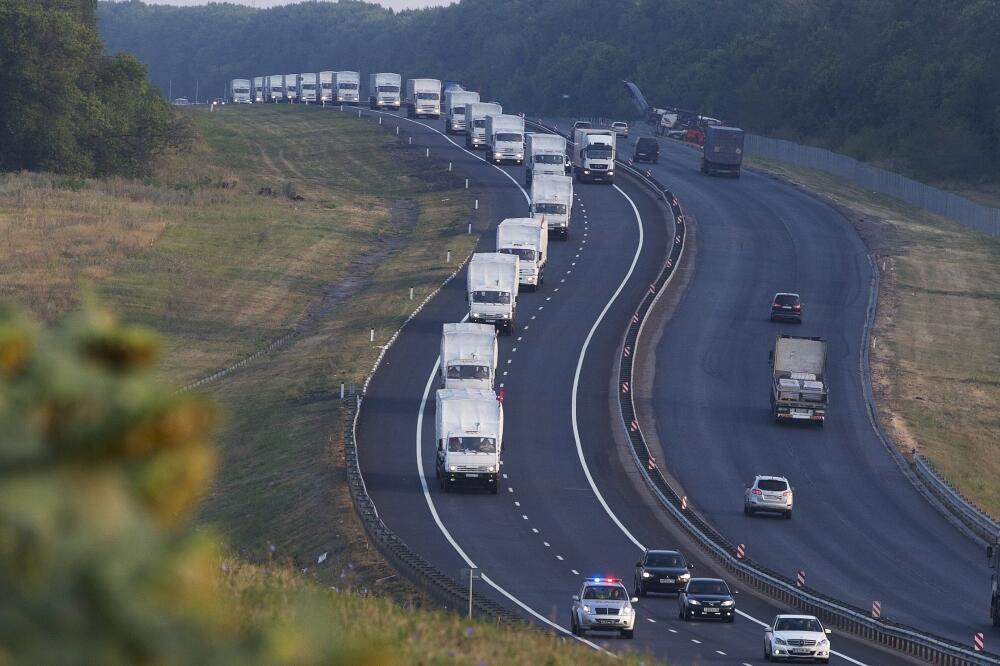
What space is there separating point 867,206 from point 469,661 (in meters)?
115

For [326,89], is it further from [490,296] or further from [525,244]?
[490,296]

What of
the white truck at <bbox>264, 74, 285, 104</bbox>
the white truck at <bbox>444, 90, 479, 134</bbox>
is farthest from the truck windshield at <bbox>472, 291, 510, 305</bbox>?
the white truck at <bbox>264, 74, 285, 104</bbox>

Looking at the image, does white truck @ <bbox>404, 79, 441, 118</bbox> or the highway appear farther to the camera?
white truck @ <bbox>404, 79, 441, 118</bbox>

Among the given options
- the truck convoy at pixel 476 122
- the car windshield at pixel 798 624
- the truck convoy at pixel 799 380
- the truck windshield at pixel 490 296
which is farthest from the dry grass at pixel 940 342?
the truck convoy at pixel 476 122

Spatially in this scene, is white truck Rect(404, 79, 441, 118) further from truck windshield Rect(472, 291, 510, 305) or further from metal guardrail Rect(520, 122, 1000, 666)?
truck windshield Rect(472, 291, 510, 305)

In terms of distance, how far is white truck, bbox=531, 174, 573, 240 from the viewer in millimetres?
96062

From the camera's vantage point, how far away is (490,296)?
242ft

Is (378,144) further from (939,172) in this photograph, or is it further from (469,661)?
(469,661)

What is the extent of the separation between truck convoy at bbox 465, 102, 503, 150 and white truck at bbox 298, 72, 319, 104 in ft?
150

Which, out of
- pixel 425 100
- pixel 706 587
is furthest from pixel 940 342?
pixel 425 100

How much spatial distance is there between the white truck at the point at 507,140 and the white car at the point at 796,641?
102098 mm

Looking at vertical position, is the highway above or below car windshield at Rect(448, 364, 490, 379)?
below

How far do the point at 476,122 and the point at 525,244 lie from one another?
6038 centimetres

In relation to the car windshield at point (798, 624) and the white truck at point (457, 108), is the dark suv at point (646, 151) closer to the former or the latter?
the white truck at point (457, 108)
